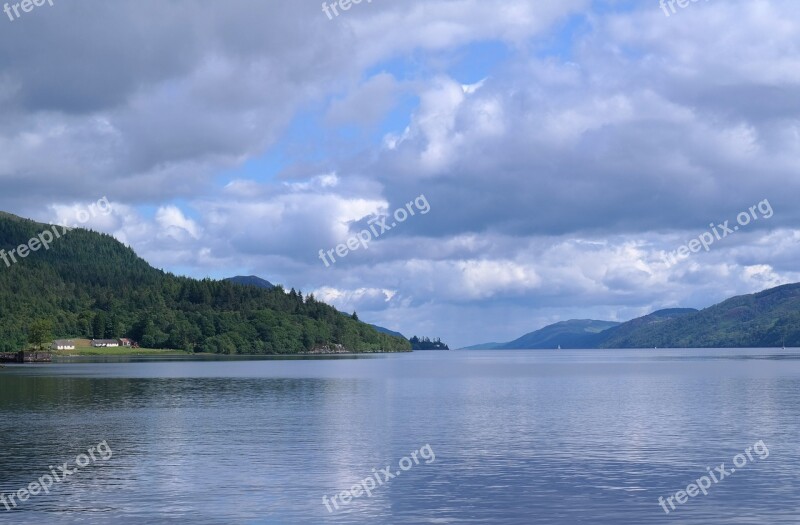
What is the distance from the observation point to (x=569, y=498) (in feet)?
167

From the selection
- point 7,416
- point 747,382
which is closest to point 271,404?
point 7,416

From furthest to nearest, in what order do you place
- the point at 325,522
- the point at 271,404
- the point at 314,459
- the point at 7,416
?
1. the point at 271,404
2. the point at 7,416
3. the point at 314,459
4. the point at 325,522

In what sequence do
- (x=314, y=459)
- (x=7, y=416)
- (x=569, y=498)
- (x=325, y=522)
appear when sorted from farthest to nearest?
(x=7, y=416)
(x=314, y=459)
(x=569, y=498)
(x=325, y=522)

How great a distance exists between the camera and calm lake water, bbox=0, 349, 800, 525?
159 ft

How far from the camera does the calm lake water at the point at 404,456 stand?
48.3 metres

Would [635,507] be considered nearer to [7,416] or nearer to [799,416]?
[799,416]

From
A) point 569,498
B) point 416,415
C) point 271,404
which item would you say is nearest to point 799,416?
point 416,415

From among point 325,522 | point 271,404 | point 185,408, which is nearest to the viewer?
point 325,522

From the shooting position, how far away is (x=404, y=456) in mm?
68625

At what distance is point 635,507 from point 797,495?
10.7 metres

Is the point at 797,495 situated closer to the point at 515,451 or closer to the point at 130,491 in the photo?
the point at 515,451

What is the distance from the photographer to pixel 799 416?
319 ft

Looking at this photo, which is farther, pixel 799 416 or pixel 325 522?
pixel 799 416

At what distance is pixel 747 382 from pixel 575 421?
8998cm
